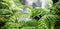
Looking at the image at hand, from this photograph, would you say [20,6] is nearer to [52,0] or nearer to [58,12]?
[52,0]

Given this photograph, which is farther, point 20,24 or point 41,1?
point 41,1

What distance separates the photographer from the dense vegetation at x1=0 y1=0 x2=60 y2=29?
5.76 ft

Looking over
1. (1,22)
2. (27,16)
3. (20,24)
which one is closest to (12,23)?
(20,24)

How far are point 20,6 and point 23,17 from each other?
34 cm

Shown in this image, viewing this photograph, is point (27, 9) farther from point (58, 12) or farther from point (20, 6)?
point (58, 12)

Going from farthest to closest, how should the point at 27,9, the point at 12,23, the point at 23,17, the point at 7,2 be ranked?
the point at 27,9, the point at 7,2, the point at 23,17, the point at 12,23

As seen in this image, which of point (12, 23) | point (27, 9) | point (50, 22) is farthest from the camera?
point (27, 9)

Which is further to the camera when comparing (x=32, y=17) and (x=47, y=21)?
(x=32, y=17)

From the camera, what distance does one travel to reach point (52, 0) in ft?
7.27

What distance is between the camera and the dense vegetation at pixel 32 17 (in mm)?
1757

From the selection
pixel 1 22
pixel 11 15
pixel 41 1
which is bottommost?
pixel 1 22

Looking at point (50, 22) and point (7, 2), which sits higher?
point (7, 2)

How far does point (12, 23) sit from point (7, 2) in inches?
19.9

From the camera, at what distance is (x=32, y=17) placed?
213 cm
